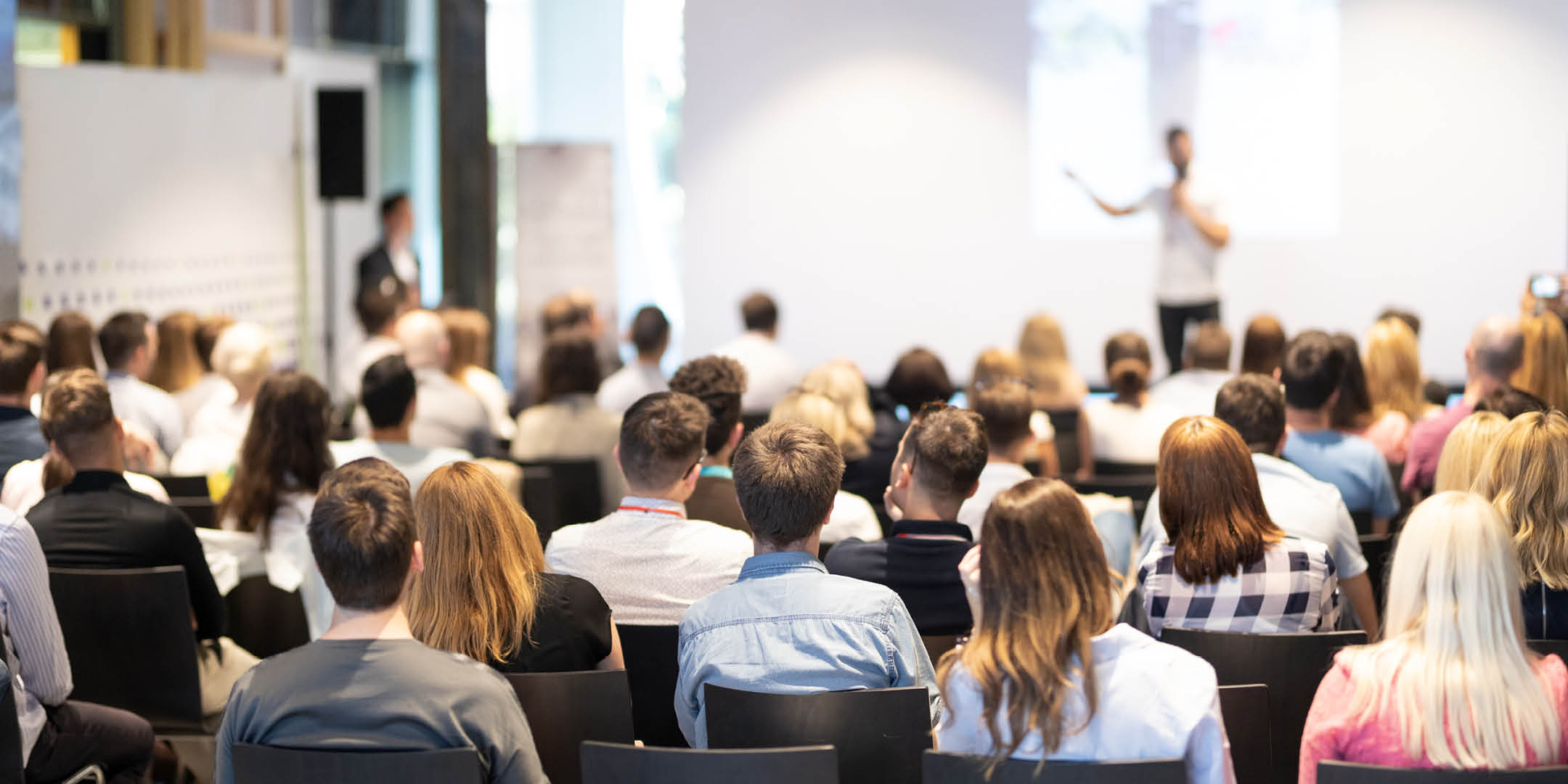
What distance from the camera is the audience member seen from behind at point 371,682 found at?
1985mm

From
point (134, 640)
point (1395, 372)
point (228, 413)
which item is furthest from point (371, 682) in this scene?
point (1395, 372)

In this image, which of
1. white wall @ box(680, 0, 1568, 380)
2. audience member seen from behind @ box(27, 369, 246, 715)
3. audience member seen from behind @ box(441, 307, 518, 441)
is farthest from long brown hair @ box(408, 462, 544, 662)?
white wall @ box(680, 0, 1568, 380)

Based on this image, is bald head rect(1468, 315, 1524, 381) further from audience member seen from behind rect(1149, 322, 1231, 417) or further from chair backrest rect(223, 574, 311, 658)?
chair backrest rect(223, 574, 311, 658)

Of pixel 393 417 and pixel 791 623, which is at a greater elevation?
pixel 393 417

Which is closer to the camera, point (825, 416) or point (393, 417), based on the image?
point (393, 417)

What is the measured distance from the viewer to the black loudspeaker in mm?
8562

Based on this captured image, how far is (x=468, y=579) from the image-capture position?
2.46 meters

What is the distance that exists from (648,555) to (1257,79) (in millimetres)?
7516

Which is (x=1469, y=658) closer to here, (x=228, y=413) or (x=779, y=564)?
(x=779, y=564)

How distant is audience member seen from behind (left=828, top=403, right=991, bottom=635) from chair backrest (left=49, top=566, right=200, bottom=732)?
1.47m

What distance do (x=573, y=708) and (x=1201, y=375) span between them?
3.78m

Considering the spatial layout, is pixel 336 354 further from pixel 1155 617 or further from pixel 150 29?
pixel 1155 617

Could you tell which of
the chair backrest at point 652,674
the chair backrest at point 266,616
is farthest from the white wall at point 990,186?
the chair backrest at point 652,674

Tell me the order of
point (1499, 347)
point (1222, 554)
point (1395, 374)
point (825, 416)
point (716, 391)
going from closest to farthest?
point (1222, 554) < point (716, 391) < point (825, 416) < point (1499, 347) < point (1395, 374)
